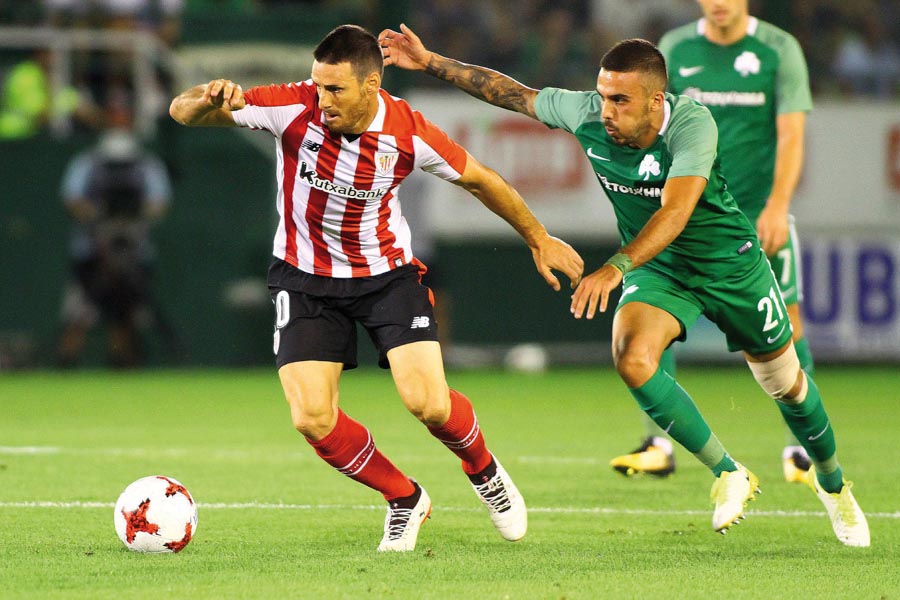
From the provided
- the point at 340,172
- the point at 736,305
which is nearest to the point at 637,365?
the point at 736,305

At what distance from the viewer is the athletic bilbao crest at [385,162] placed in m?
5.46

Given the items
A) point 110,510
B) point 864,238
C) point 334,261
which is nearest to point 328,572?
point 334,261

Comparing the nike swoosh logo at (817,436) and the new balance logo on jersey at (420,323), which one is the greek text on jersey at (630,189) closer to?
the new balance logo on jersey at (420,323)

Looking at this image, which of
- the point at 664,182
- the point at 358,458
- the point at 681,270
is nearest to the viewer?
the point at 358,458

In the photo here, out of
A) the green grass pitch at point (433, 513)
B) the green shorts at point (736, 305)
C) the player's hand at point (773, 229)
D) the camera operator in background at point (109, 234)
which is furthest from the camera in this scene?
the camera operator in background at point (109, 234)

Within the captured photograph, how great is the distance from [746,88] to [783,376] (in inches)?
90.5

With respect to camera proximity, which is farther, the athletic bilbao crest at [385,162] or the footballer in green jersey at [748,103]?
the footballer in green jersey at [748,103]

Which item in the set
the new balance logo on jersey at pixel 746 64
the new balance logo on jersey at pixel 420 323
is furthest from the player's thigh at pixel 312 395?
the new balance logo on jersey at pixel 746 64

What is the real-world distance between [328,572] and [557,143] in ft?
35.0

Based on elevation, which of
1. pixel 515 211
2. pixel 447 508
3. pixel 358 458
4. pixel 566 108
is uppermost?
pixel 566 108

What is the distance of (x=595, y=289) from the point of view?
16.2 feet

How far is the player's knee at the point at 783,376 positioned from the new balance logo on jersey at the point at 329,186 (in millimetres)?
1675

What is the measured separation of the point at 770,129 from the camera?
7645mm

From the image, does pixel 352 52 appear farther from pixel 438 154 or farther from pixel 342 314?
pixel 342 314
